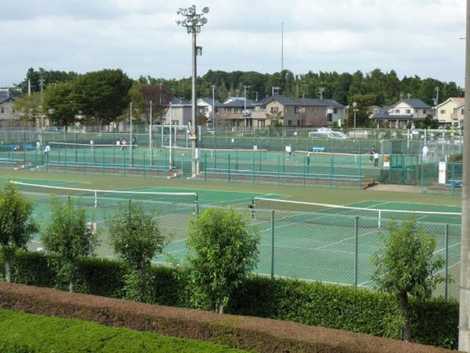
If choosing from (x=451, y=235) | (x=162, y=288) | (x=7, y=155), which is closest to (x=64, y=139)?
(x=7, y=155)

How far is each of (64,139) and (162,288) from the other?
6679 cm

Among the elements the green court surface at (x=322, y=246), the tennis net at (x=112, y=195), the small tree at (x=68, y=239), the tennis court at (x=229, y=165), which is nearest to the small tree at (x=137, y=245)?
the small tree at (x=68, y=239)

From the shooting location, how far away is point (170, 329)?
1239cm

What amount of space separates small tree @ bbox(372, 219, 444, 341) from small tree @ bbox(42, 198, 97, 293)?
22.0 ft

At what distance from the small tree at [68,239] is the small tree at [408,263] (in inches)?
264

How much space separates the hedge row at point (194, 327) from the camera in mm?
10953

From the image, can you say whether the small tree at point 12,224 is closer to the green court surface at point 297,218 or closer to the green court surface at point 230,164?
the green court surface at point 297,218

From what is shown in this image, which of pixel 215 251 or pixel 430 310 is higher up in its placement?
pixel 215 251

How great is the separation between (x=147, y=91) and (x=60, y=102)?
2365 centimetres

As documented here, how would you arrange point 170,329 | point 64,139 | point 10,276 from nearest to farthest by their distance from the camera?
point 170,329, point 10,276, point 64,139

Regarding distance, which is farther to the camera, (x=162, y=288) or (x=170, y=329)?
(x=162, y=288)

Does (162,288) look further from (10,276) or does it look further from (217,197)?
(217,197)

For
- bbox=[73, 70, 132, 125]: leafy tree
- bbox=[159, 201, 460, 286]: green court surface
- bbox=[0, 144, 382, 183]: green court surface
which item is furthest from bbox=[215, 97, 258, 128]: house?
bbox=[159, 201, 460, 286]: green court surface

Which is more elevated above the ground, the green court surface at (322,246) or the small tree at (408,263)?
the small tree at (408,263)
